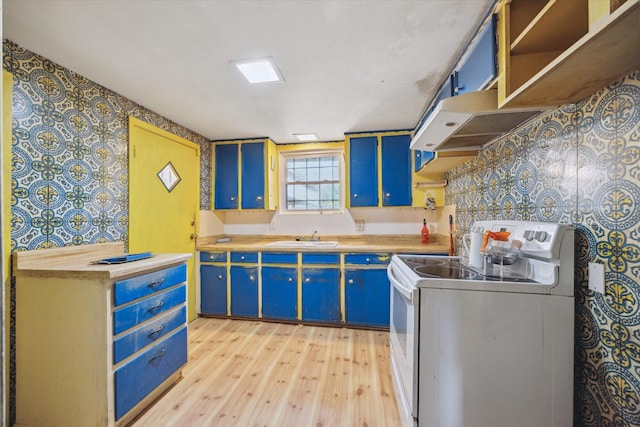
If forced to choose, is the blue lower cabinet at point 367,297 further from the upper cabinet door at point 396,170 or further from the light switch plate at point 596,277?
the light switch plate at point 596,277

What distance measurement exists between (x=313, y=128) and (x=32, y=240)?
8.21 feet

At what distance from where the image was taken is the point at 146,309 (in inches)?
66.6

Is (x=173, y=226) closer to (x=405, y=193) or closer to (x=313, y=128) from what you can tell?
(x=313, y=128)

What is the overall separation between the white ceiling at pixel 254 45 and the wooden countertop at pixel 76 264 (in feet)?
4.11

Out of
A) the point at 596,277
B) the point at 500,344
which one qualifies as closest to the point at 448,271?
the point at 500,344

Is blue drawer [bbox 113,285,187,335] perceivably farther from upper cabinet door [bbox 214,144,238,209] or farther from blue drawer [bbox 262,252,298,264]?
upper cabinet door [bbox 214,144,238,209]

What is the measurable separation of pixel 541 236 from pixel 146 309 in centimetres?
223

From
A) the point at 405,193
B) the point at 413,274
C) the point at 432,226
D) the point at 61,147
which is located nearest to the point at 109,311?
the point at 61,147

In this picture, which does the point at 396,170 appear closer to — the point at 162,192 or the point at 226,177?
the point at 226,177

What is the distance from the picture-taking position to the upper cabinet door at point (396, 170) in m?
3.14

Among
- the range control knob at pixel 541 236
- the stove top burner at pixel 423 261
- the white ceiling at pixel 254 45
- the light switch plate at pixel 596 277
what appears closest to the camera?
the light switch plate at pixel 596 277

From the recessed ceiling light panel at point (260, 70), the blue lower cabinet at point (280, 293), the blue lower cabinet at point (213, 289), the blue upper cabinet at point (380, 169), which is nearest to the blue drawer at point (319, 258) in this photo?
the blue lower cabinet at point (280, 293)

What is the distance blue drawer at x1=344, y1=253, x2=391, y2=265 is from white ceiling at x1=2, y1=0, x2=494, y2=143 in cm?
150

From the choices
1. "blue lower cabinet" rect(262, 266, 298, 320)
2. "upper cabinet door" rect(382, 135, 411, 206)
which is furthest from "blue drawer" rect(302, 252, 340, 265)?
"upper cabinet door" rect(382, 135, 411, 206)
